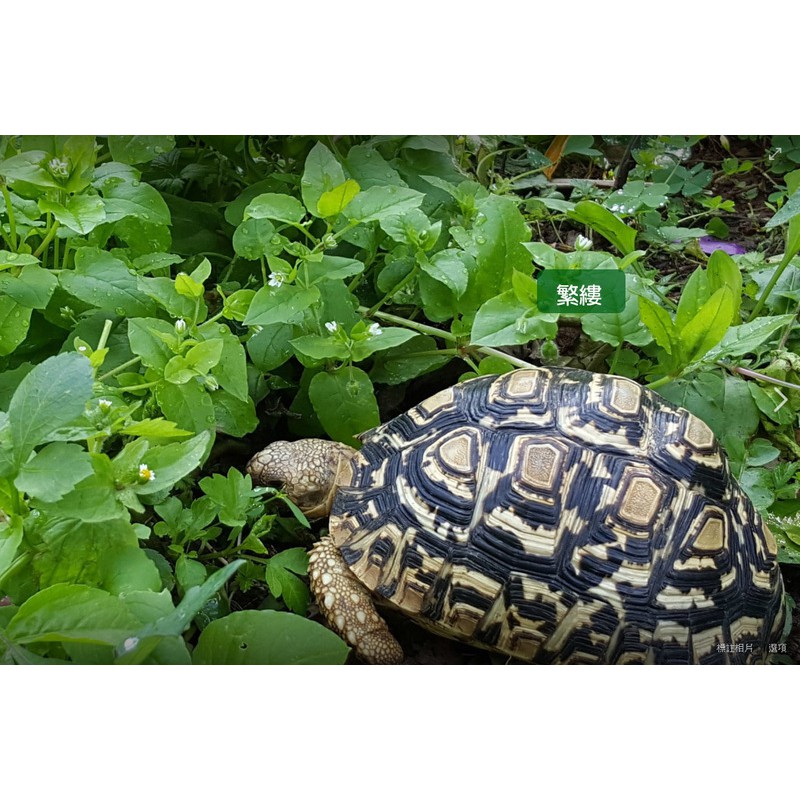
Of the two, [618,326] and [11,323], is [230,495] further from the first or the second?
[618,326]

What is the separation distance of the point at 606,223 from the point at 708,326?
0.21 m

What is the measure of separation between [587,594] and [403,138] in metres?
0.72

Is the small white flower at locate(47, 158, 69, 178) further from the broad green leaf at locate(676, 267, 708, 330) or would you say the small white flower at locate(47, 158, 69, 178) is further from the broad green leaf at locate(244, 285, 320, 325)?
the broad green leaf at locate(676, 267, 708, 330)

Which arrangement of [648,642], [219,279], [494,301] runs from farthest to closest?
[219,279] → [494,301] → [648,642]

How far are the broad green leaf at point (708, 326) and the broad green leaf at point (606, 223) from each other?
15 cm

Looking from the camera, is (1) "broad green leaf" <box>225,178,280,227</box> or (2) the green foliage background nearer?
(2) the green foliage background

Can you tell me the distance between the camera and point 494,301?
111cm

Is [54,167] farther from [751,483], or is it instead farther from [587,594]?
[751,483]

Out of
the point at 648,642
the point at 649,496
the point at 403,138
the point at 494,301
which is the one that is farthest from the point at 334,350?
the point at 648,642

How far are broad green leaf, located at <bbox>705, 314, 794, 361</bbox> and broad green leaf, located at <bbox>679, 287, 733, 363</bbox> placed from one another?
42 mm

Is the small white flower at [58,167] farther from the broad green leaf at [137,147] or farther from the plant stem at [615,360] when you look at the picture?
the plant stem at [615,360]

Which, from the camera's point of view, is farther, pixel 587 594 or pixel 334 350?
pixel 334 350

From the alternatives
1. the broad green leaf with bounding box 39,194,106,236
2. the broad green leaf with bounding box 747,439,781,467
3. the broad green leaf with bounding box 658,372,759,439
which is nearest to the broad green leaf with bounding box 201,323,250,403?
the broad green leaf with bounding box 39,194,106,236

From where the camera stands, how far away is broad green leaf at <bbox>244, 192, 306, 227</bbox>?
110 centimetres
